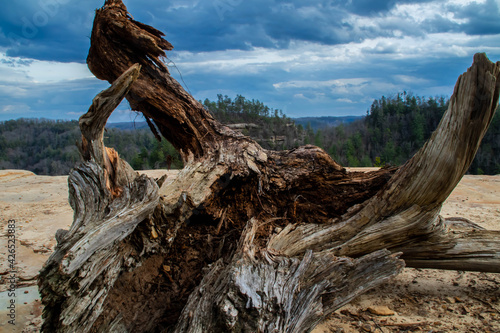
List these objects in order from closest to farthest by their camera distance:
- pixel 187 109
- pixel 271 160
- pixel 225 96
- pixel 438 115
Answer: pixel 271 160, pixel 187 109, pixel 225 96, pixel 438 115

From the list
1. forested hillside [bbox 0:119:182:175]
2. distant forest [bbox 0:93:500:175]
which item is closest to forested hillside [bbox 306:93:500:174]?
distant forest [bbox 0:93:500:175]

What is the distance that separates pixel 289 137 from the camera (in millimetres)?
45438

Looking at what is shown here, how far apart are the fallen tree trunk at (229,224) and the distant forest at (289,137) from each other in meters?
26.8

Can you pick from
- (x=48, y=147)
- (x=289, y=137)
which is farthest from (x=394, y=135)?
(x=48, y=147)

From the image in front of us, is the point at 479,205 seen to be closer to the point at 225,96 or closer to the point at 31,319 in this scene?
the point at 31,319

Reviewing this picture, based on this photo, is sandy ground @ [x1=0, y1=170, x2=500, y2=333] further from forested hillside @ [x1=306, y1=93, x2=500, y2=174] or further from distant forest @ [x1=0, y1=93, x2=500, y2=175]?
forested hillside @ [x1=306, y1=93, x2=500, y2=174]

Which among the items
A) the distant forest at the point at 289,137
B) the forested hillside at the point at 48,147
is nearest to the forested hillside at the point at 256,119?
the distant forest at the point at 289,137

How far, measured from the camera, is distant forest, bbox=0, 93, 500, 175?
3956cm

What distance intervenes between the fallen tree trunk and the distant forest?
26.8 metres

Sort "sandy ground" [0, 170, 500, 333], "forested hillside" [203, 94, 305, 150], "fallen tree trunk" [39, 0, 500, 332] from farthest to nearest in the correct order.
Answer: "forested hillside" [203, 94, 305, 150]
"sandy ground" [0, 170, 500, 333]
"fallen tree trunk" [39, 0, 500, 332]

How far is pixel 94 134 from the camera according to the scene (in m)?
2.95

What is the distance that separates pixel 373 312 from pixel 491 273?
5.25 ft

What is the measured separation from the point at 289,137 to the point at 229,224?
42.8 meters

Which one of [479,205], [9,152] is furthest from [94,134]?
[9,152]
